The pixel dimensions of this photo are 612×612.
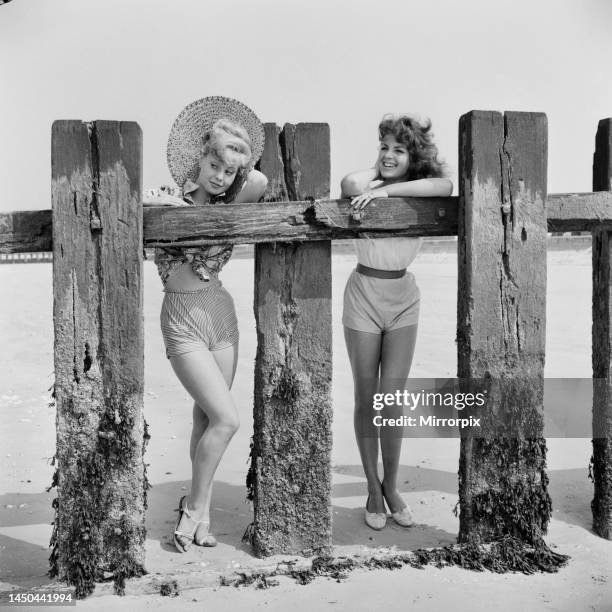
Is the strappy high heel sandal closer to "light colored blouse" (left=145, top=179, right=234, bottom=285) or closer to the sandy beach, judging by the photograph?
the sandy beach

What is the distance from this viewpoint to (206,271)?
4.21m

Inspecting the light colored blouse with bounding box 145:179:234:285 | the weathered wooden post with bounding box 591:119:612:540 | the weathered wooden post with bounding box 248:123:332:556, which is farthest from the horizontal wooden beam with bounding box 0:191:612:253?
the weathered wooden post with bounding box 591:119:612:540

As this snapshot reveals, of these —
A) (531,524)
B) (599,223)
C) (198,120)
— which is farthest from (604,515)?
(198,120)

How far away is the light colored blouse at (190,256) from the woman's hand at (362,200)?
27.5 inches

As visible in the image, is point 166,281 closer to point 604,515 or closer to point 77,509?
point 77,509

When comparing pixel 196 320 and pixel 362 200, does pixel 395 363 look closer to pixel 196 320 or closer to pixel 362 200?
pixel 362 200

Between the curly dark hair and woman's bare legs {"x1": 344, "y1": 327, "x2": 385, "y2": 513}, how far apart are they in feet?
3.39

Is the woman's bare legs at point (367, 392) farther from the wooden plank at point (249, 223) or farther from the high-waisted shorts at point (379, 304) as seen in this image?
the wooden plank at point (249, 223)

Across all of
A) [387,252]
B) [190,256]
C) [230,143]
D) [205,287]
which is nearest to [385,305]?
Answer: [387,252]

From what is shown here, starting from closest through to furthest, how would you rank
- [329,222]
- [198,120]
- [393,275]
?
[329,222] → [198,120] → [393,275]

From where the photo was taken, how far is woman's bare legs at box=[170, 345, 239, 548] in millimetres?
4145

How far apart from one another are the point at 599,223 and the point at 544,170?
0.46 metres

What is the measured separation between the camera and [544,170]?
418 centimetres

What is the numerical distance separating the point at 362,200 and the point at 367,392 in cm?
128
